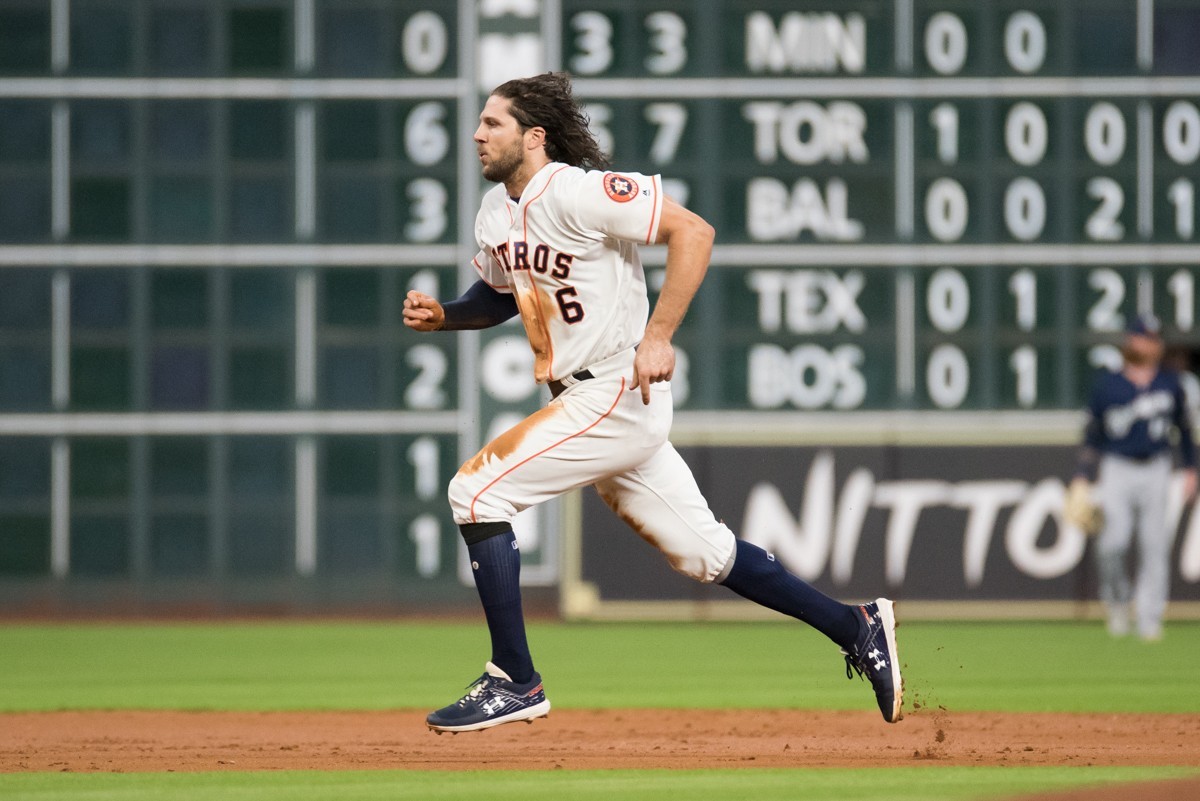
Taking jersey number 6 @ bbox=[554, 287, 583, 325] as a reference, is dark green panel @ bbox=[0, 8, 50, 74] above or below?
above

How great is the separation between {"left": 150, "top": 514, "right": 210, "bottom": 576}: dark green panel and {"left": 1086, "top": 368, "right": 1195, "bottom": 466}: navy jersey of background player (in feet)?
16.1

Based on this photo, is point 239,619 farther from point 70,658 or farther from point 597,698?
point 597,698

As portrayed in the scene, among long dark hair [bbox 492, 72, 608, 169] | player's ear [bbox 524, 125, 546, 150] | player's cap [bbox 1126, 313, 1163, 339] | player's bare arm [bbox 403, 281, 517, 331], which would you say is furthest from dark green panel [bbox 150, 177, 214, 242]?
player's ear [bbox 524, 125, 546, 150]

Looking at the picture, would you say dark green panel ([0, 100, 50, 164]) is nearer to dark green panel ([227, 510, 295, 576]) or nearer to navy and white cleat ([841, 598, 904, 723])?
dark green panel ([227, 510, 295, 576])

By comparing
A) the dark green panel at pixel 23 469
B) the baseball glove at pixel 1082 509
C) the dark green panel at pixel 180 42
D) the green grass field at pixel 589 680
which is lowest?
the green grass field at pixel 589 680

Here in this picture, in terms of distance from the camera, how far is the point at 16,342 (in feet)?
31.7

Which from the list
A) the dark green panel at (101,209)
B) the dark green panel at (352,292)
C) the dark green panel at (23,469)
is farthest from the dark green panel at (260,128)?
the dark green panel at (23,469)

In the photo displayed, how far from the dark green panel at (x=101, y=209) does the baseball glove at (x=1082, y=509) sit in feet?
17.7

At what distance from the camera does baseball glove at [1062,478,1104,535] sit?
9.09 metres

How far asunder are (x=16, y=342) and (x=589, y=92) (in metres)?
3.51

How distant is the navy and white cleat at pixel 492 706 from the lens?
4262mm

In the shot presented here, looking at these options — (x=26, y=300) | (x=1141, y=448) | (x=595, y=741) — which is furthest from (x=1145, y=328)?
(x=26, y=300)

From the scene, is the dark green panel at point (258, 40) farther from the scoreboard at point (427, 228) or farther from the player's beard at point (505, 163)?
the player's beard at point (505, 163)

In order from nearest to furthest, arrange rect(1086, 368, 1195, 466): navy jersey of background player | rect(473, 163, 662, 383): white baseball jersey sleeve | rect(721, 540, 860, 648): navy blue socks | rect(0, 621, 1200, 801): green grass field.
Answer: rect(0, 621, 1200, 801): green grass field → rect(473, 163, 662, 383): white baseball jersey sleeve → rect(721, 540, 860, 648): navy blue socks → rect(1086, 368, 1195, 466): navy jersey of background player
